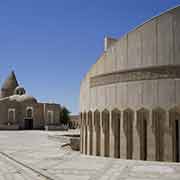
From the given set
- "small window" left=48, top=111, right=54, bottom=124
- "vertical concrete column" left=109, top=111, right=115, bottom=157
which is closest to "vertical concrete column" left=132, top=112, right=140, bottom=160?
"vertical concrete column" left=109, top=111, right=115, bottom=157

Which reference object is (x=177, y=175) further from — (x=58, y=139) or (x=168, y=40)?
(x=58, y=139)

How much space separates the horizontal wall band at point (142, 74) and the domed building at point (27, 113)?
4742 cm

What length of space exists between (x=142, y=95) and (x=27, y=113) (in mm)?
52401

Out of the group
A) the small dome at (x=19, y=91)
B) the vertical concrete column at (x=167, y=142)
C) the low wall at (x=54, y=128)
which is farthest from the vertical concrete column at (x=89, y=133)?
the small dome at (x=19, y=91)

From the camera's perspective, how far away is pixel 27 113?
63688 millimetres

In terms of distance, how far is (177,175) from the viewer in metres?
9.90

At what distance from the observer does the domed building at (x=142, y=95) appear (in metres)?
12.8

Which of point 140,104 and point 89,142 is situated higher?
point 140,104

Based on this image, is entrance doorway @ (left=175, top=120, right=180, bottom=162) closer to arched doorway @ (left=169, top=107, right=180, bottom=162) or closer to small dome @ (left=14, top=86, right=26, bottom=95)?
arched doorway @ (left=169, top=107, right=180, bottom=162)

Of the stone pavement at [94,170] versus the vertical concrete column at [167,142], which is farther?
the vertical concrete column at [167,142]

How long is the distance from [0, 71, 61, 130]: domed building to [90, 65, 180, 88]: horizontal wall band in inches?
1867

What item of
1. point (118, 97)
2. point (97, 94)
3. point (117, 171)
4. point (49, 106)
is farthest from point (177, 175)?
point (49, 106)

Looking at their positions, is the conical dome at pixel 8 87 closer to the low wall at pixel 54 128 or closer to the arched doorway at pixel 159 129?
the low wall at pixel 54 128

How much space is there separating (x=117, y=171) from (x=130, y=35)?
6082 millimetres
